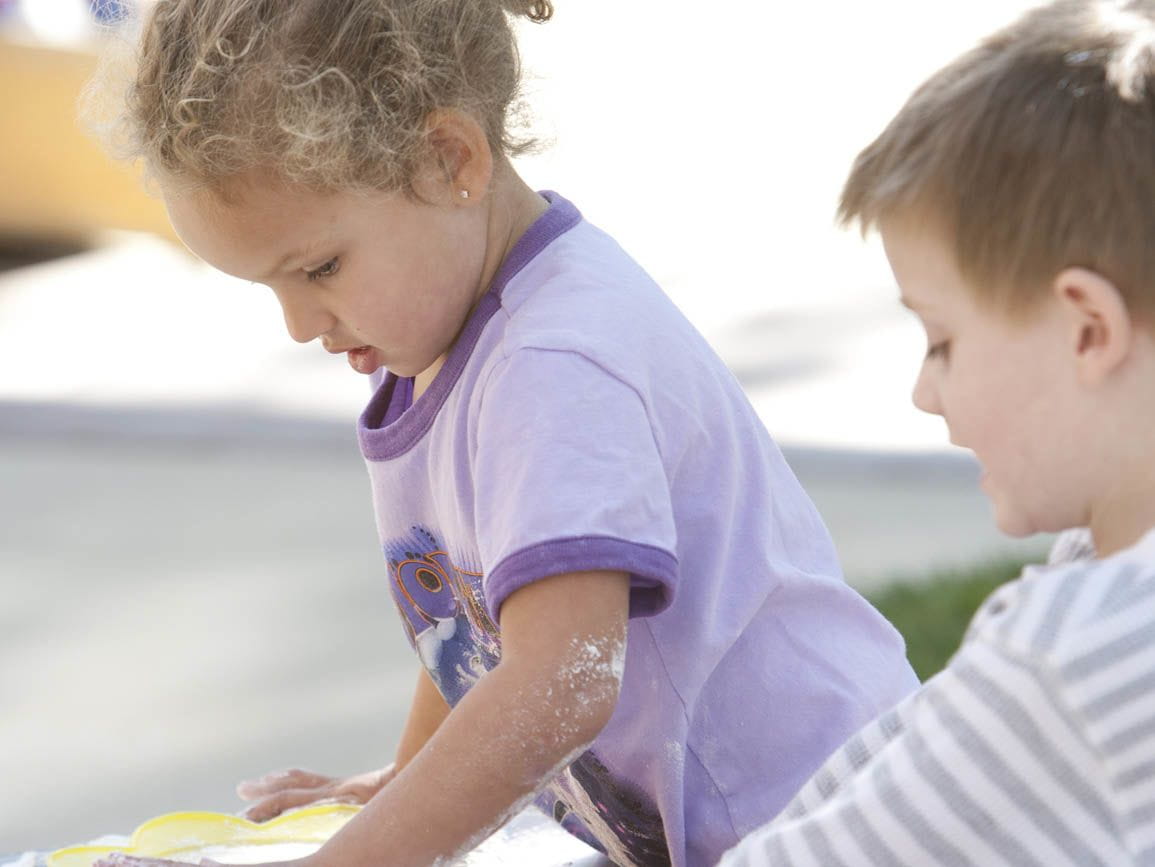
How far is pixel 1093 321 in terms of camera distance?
2.86ft

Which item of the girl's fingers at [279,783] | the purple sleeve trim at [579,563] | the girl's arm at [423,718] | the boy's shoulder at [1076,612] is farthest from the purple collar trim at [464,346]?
the boy's shoulder at [1076,612]

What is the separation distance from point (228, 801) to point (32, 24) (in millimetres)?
4268

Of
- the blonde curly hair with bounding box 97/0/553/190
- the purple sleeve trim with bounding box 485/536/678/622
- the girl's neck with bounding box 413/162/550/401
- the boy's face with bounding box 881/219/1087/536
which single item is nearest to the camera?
the boy's face with bounding box 881/219/1087/536

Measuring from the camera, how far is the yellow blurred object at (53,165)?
5.96 m

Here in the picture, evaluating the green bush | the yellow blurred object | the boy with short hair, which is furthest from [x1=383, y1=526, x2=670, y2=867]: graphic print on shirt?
the yellow blurred object

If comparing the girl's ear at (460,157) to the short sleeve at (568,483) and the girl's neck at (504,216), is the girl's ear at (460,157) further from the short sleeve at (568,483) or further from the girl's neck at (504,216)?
the short sleeve at (568,483)

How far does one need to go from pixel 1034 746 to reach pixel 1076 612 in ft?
0.23

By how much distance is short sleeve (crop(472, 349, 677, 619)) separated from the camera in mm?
1081

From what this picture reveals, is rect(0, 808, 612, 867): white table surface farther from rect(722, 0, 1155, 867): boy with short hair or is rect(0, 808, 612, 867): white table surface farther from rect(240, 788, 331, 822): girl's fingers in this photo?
rect(722, 0, 1155, 867): boy with short hair

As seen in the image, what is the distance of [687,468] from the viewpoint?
123cm

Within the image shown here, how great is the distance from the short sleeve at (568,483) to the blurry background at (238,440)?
1.18 ft

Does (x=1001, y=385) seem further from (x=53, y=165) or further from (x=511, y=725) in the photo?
(x=53, y=165)

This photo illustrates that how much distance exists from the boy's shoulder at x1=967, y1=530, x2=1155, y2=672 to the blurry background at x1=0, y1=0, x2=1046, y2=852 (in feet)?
2.46

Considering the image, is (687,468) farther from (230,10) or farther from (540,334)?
(230,10)
